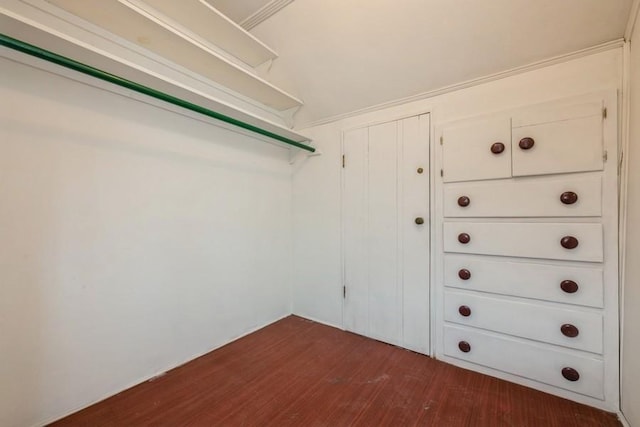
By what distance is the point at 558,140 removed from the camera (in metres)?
1.35

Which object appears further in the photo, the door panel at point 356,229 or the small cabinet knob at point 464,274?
the door panel at point 356,229

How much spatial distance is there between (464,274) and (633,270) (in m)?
0.70

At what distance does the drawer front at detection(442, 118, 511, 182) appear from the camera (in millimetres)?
1498

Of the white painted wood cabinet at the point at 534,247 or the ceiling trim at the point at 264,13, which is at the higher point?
the ceiling trim at the point at 264,13

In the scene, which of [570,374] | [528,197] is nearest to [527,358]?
[570,374]

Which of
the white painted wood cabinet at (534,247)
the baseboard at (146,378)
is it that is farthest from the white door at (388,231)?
the baseboard at (146,378)

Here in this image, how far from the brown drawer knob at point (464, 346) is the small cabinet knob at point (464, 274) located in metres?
0.43

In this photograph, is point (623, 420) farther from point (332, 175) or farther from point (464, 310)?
point (332, 175)

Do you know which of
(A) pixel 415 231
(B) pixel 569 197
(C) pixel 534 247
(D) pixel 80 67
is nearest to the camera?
(D) pixel 80 67

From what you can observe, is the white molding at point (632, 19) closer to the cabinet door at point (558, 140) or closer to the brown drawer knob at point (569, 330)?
the cabinet door at point (558, 140)

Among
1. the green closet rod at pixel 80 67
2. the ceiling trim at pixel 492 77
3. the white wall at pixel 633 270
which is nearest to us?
the green closet rod at pixel 80 67

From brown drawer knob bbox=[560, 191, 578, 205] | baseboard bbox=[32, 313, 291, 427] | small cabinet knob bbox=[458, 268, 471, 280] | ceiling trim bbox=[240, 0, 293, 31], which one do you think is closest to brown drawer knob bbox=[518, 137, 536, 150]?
brown drawer knob bbox=[560, 191, 578, 205]

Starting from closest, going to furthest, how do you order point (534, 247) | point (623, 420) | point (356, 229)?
1. point (623, 420)
2. point (534, 247)
3. point (356, 229)

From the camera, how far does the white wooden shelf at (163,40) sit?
3.98ft
